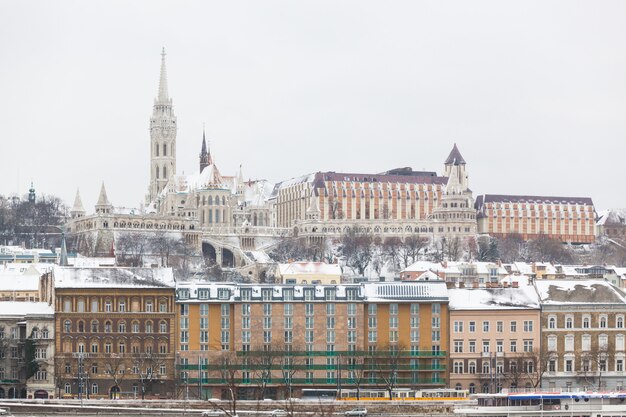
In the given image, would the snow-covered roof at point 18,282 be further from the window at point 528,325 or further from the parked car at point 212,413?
the parked car at point 212,413

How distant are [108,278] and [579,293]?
83.4ft

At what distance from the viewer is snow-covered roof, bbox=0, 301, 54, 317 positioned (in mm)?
104544

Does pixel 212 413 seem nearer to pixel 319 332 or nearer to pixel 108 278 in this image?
pixel 319 332

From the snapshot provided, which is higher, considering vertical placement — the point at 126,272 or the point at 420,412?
the point at 126,272

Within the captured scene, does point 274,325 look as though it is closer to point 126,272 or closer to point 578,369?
point 126,272

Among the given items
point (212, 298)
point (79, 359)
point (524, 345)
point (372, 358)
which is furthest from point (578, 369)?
point (79, 359)

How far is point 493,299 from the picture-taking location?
105 meters

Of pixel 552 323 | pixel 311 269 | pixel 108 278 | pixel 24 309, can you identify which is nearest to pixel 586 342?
pixel 552 323

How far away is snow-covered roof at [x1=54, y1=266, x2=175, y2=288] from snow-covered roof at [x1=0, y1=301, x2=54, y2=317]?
2060 millimetres

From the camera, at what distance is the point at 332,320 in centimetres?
10369

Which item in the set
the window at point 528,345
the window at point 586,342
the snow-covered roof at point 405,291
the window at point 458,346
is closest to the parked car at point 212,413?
the snow-covered roof at point 405,291

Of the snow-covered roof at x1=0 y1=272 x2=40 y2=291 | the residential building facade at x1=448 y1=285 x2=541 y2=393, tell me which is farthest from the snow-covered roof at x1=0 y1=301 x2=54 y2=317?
the snow-covered roof at x1=0 y1=272 x2=40 y2=291

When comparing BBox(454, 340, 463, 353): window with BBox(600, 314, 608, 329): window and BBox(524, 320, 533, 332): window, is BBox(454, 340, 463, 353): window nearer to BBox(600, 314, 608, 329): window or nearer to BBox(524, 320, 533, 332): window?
BBox(524, 320, 533, 332): window

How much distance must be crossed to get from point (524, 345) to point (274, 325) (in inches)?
529
